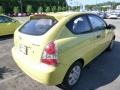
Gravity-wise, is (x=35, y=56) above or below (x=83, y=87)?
above

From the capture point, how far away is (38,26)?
14.1 ft

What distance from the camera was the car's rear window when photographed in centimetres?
404

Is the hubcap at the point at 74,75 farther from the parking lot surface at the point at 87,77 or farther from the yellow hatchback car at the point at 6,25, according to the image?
the yellow hatchback car at the point at 6,25

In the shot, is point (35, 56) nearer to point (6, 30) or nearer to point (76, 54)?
point (76, 54)

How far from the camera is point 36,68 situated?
3744 millimetres

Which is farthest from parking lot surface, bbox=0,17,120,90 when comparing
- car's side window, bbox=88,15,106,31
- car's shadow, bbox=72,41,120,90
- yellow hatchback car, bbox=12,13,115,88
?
car's side window, bbox=88,15,106,31

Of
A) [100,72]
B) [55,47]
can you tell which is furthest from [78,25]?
[100,72]

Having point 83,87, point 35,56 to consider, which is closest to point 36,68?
point 35,56

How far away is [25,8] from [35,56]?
188 feet

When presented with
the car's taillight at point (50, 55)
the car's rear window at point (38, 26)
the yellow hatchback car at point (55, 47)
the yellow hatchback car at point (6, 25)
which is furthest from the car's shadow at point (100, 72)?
the yellow hatchback car at point (6, 25)

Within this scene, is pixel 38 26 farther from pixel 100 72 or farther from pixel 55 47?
pixel 100 72

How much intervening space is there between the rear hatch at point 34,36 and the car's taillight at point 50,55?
0.33ft

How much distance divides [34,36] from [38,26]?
39cm

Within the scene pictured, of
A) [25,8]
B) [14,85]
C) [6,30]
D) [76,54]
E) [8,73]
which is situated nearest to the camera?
[76,54]
